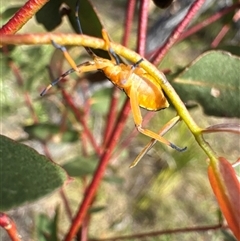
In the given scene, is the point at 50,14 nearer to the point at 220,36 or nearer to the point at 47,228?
the point at 220,36

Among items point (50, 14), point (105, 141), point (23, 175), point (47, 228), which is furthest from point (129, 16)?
point (47, 228)

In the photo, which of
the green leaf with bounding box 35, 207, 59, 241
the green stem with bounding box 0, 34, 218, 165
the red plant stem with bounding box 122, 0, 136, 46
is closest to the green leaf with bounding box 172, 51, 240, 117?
the red plant stem with bounding box 122, 0, 136, 46

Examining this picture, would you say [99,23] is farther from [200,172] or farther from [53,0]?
[200,172]

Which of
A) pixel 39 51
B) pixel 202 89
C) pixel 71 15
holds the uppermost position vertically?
pixel 71 15

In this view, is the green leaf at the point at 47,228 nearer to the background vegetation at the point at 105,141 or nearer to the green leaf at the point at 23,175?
the background vegetation at the point at 105,141

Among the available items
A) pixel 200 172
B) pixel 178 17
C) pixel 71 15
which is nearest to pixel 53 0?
pixel 71 15

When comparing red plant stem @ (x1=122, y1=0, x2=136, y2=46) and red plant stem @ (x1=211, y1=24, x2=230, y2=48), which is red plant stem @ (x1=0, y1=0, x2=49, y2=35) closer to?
red plant stem @ (x1=122, y1=0, x2=136, y2=46)
